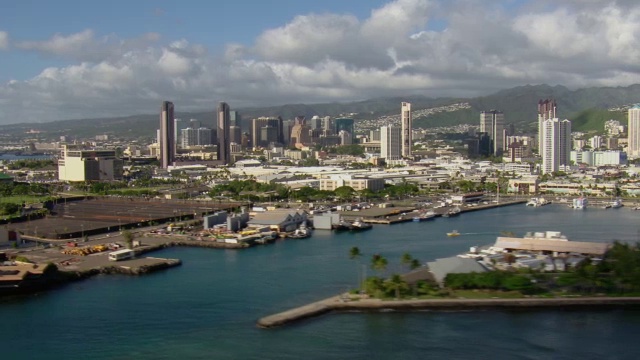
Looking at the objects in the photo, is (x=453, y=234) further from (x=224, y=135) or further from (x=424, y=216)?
(x=224, y=135)

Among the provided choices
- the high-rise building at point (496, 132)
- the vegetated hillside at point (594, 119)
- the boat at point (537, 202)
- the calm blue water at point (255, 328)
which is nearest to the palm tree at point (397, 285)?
the calm blue water at point (255, 328)

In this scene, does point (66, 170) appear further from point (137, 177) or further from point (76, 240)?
point (76, 240)

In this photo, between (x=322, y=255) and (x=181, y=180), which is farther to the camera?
(x=181, y=180)

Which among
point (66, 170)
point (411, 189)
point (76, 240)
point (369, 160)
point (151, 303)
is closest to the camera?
point (151, 303)

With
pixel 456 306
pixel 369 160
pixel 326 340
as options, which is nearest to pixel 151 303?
pixel 326 340

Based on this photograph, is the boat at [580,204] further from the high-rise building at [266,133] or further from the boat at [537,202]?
the high-rise building at [266,133]

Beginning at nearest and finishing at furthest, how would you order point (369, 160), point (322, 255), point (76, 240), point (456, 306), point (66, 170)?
point (456, 306)
point (322, 255)
point (76, 240)
point (66, 170)
point (369, 160)

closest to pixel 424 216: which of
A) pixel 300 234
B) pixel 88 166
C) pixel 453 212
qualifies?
pixel 453 212
